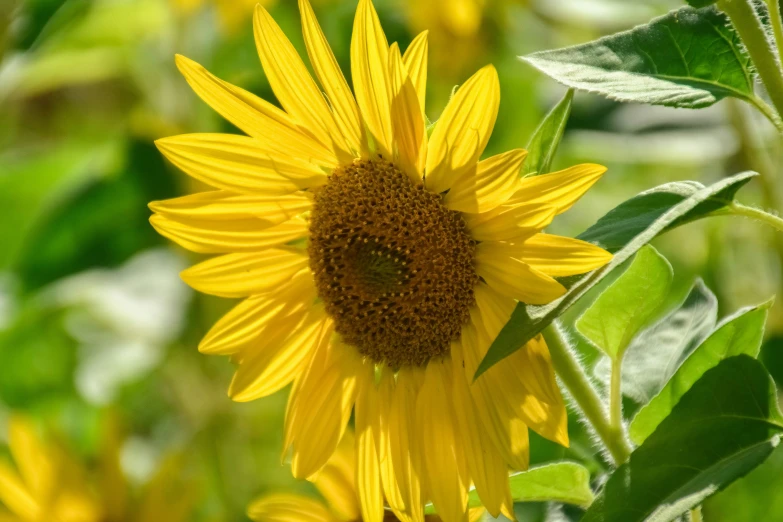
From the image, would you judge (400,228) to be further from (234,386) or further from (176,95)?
(176,95)

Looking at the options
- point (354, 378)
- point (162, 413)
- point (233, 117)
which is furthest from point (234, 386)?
point (162, 413)

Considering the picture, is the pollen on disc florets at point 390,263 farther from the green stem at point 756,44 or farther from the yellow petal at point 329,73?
the green stem at point 756,44

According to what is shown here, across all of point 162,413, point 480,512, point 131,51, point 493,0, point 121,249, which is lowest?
point 162,413

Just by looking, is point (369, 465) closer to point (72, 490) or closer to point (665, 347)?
point (665, 347)

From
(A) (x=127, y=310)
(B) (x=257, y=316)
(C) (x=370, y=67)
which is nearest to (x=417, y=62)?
(C) (x=370, y=67)

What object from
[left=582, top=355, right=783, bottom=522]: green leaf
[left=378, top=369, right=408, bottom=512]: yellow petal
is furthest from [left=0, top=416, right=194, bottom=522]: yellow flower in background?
[left=582, top=355, right=783, bottom=522]: green leaf

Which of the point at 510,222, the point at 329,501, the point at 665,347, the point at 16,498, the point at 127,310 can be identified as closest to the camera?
the point at 510,222

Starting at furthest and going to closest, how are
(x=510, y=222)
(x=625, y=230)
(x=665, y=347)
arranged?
(x=665, y=347)
(x=510, y=222)
(x=625, y=230)
